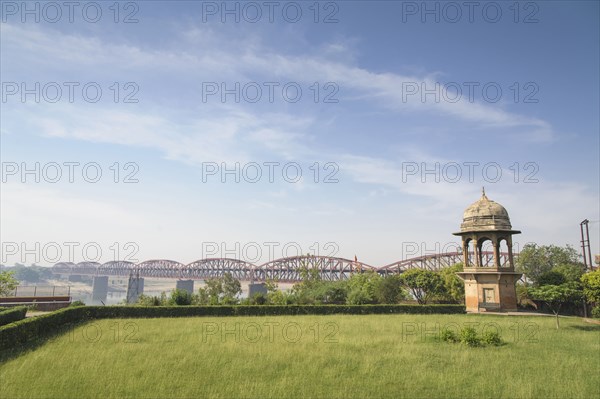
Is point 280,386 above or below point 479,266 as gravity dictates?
below

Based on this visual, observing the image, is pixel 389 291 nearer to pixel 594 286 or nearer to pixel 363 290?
pixel 363 290

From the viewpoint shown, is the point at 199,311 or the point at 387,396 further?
the point at 199,311

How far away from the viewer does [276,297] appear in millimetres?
62031

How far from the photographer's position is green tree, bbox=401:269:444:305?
62.0 m

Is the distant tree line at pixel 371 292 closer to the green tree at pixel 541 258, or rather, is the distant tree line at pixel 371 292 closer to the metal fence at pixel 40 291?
the metal fence at pixel 40 291

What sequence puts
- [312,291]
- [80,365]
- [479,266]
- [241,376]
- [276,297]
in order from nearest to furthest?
[241,376]
[80,365]
[479,266]
[312,291]
[276,297]

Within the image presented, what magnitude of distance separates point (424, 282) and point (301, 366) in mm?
49093

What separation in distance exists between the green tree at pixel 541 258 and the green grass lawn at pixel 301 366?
204 feet

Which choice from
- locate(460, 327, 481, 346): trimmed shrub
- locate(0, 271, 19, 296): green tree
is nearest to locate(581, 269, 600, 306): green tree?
locate(460, 327, 481, 346): trimmed shrub

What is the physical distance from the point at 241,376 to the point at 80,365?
284 inches

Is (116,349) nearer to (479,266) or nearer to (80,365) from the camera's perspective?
(80,365)

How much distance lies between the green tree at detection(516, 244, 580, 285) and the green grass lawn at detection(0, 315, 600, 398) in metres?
62.1

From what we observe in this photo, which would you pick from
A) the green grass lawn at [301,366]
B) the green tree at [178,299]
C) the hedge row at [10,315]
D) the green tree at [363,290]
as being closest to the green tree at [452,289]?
the green tree at [363,290]

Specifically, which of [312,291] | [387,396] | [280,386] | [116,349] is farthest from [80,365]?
[312,291]
